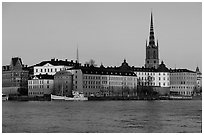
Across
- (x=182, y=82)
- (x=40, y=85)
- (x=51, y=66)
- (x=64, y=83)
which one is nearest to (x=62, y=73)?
(x=64, y=83)

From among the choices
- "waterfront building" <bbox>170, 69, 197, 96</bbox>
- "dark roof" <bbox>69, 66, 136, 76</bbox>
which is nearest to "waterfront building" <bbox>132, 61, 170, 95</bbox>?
"waterfront building" <bbox>170, 69, 197, 96</bbox>

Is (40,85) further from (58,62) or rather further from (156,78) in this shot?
(156,78)

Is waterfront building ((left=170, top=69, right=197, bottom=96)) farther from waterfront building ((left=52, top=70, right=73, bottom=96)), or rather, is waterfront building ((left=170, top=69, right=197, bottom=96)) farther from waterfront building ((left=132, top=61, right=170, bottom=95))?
waterfront building ((left=52, top=70, right=73, bottom=96))

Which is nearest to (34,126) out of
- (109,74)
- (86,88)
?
(86,88)

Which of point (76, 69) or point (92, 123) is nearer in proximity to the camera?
point (92, 123)

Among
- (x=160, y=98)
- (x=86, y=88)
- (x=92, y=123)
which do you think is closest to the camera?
(x=92, y=123)

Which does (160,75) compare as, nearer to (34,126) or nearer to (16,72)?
(16,72)
